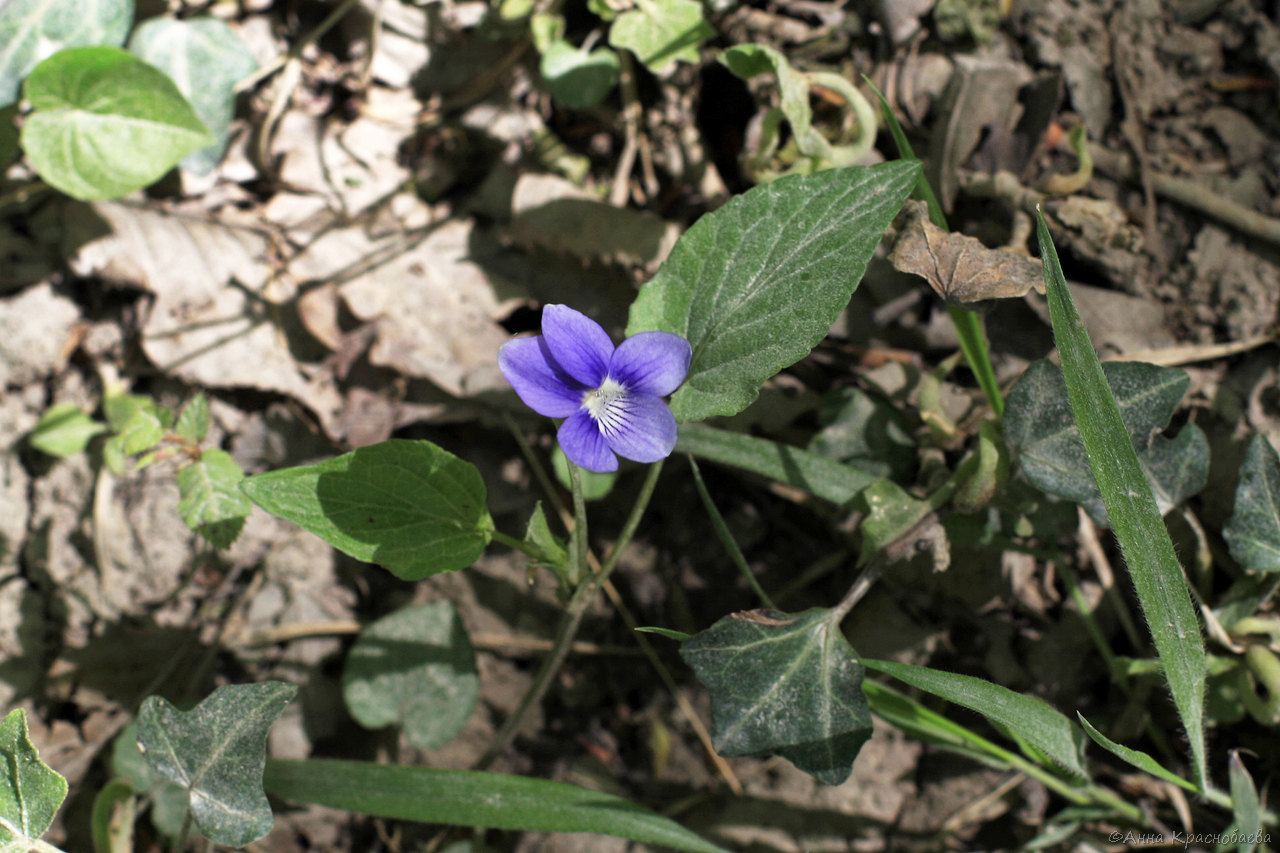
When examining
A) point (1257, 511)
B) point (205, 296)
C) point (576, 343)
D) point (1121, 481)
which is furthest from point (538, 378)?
point (205, 296)

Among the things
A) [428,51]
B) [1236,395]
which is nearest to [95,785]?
[428,51]

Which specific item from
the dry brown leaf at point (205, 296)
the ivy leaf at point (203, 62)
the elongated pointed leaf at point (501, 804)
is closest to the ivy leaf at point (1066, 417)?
the elongated pointed leaf at point (501, 804)

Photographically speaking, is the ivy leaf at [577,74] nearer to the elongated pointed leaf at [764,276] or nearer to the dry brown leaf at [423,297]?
the dry brown leaf at [423,297]

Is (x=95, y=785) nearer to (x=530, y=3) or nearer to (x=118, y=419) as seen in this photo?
(x=118, y=419)

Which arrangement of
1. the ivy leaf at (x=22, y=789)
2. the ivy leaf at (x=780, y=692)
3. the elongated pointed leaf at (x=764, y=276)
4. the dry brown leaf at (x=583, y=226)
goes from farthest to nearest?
the dry brown leaf at (x=583, y=226) → the ivy leaf at (x=780, y=692) → the ivy leaf at (x=22, y=789) → the elongated pointed leaf at (x=764, y=276)

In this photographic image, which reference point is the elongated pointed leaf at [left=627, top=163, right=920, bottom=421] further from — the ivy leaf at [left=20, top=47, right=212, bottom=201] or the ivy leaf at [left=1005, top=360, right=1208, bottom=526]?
the ivy leaf at [left=20, top=47, right=212, bottom=201]
